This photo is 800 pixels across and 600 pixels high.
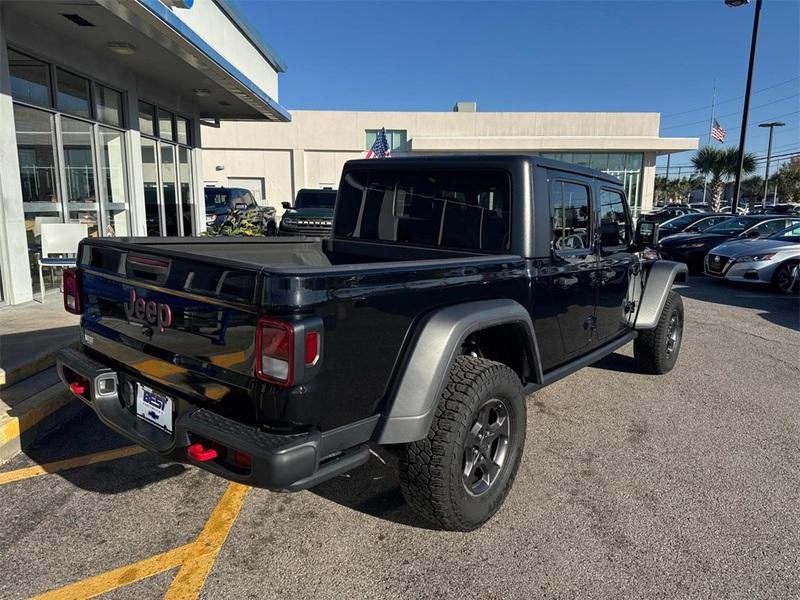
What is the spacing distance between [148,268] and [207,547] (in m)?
1.35

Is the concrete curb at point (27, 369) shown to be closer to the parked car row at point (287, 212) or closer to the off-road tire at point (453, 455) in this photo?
the off-road tire at point (453, 455)

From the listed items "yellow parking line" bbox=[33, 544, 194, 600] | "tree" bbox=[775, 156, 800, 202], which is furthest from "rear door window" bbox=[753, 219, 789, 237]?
"tree" bbox=[775, 156, 800, 202]

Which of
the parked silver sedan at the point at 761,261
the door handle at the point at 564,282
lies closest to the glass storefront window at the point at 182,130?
the door handle at the point at 564,282

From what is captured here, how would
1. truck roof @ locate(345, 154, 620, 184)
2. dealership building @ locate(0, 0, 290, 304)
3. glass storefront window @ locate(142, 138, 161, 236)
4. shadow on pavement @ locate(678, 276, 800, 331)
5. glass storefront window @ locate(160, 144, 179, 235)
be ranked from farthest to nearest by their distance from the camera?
glass storefront window @ locate(160, 144, 179, 235), glass storefront window @ locate(142, 138, 161, 236), shadow on pavement @ locate(678, 276, 800, 331), dealership building @ locate(0, 0, 290, 304), truck roof @ locate(345, 154, 620, 184)

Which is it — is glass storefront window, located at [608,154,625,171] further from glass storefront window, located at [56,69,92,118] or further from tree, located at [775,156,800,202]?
glass storefront window, located at [56,69,92,118]

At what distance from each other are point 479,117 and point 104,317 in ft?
115

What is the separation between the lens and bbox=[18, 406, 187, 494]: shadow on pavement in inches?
125

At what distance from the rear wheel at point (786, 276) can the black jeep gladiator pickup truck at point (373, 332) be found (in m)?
8.27

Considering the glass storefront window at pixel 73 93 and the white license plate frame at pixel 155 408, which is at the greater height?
the glass storefront window at pixel 73 93

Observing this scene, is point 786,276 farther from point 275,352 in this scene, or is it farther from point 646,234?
point 275,352

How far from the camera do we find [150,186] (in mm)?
10875

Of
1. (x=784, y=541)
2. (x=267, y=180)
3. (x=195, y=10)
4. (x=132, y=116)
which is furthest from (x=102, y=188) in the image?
(x=267, y=180)

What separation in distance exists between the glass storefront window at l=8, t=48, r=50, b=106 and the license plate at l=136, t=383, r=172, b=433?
622cm

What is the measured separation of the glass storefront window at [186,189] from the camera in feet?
41.4
